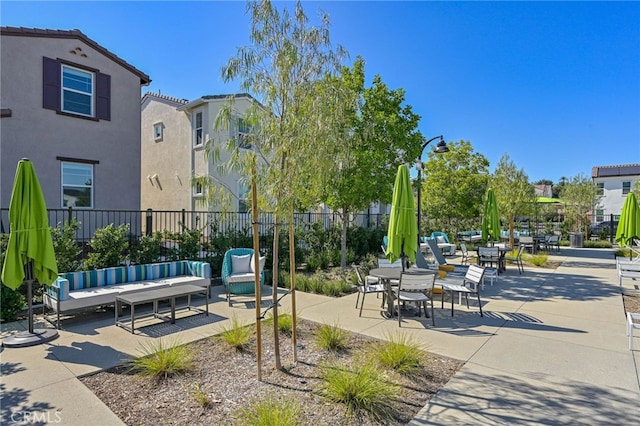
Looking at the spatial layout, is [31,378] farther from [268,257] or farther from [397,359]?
[268,257]

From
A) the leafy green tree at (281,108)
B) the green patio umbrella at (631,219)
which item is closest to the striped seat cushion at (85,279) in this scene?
the leafy green tree at (281,108)

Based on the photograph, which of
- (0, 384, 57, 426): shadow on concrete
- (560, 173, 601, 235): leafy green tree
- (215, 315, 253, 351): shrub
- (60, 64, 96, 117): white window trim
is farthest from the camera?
(560, 173, 601, 235): leafy green tree

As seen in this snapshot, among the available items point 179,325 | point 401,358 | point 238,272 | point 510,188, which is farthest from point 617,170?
point 179,325

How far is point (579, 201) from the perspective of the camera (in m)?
25.5

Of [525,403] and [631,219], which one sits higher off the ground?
[631,219]

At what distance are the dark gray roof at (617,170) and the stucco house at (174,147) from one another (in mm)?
42301

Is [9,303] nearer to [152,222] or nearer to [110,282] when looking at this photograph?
[110,282]

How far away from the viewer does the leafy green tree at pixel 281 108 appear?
3.96m

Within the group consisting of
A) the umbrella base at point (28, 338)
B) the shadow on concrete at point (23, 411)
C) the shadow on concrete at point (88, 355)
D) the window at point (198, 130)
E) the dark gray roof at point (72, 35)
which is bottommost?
the shadow on concrete at point (88, 355)

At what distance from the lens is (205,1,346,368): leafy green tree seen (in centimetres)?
396

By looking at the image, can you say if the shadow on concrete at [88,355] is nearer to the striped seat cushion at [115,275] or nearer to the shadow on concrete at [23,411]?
the shadow on concrete at [23,411]

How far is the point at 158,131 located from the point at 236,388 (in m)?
18.1

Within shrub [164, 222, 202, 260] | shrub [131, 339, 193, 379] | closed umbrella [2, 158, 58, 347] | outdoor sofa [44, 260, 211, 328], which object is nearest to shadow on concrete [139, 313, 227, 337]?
outdoor sofa [44, 260, 211, 328]

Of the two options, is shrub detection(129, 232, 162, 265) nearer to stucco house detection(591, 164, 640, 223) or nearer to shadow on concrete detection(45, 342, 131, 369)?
shadow on concrete detection(45, 342, 131, 369)
